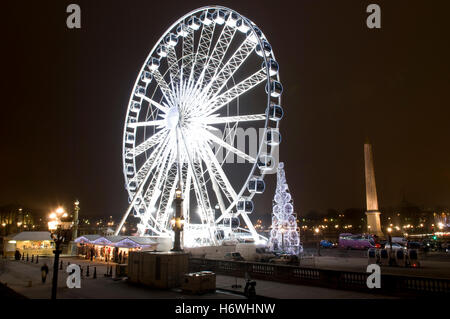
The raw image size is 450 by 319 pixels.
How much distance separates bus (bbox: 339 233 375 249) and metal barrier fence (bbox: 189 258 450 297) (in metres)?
28.4

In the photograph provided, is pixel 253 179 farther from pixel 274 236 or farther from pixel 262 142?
pixel 274 236

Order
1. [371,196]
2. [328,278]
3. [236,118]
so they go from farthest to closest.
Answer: [371,196] → [236,118] → [328,278]

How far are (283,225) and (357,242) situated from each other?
1249cm

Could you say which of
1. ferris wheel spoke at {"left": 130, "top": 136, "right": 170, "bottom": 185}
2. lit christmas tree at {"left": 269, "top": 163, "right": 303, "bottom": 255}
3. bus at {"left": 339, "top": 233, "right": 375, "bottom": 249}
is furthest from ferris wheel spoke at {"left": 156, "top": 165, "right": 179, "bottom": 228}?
bus at {"left": 339, "top": 233, "right": 375, "bottom": 249}

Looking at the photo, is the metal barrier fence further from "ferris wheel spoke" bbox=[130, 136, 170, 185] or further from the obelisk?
the obelisk

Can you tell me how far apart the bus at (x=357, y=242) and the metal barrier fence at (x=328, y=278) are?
28424 millimetres

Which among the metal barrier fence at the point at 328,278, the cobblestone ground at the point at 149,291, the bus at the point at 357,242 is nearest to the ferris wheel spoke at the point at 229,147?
the metal barrier fence at the point at 328,278

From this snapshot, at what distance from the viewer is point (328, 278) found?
14.9m

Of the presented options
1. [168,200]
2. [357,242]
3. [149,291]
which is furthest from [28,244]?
[357,242]

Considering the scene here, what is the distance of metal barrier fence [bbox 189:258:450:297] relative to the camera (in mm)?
12141

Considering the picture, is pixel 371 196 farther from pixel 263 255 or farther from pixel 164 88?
pixel 164 88

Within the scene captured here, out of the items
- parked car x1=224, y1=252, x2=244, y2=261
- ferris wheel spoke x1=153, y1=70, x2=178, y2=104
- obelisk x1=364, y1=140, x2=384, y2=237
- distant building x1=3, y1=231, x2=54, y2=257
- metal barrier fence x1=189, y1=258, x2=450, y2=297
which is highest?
ferris wheel spoke x1=153, y1=70, x2=178, y2=104

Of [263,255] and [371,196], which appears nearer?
[263,255]
